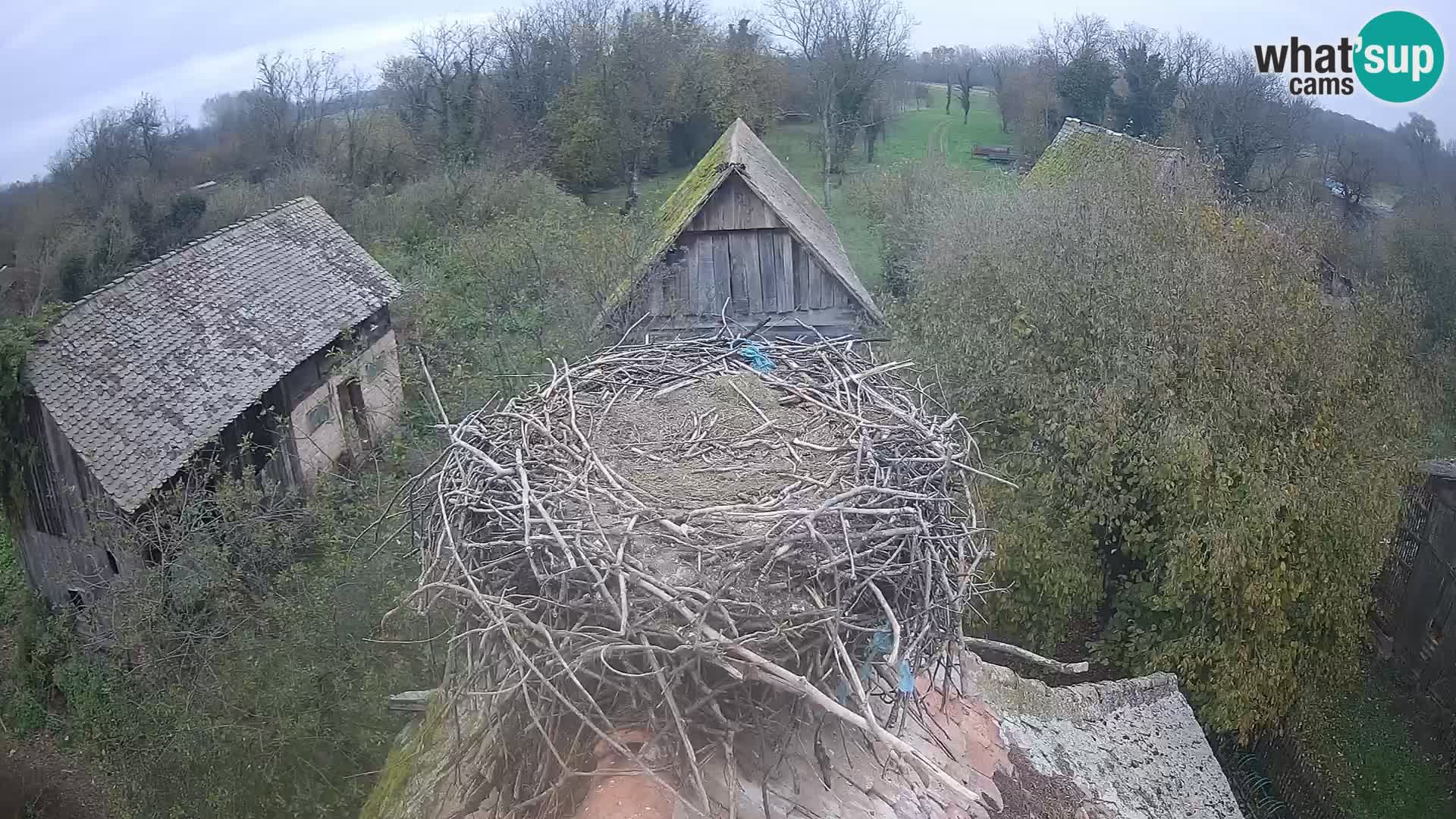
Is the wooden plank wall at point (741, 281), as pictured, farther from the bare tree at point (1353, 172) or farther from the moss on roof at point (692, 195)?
the bare tree at point (1353, 172)

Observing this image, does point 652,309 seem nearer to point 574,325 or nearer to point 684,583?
point 574,325

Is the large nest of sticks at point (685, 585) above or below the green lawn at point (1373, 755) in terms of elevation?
above

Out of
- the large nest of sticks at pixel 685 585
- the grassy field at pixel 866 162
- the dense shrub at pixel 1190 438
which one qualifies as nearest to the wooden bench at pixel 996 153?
the grassy field at pixel 866 162

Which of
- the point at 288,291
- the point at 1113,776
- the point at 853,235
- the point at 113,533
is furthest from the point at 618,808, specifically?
the point at 853,235

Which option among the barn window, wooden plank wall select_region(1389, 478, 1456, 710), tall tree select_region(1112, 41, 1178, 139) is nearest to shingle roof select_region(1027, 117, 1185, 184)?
wooden plank wall select_region(1389, 478, 1456, 710)

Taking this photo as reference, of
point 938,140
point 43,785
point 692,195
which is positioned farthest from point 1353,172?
point 43,785

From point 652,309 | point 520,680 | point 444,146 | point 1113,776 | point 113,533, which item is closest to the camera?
point 520,680

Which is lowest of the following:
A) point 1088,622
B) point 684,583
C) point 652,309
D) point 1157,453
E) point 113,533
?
point 1088,622

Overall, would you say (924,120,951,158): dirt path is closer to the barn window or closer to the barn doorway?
the barn doorway
